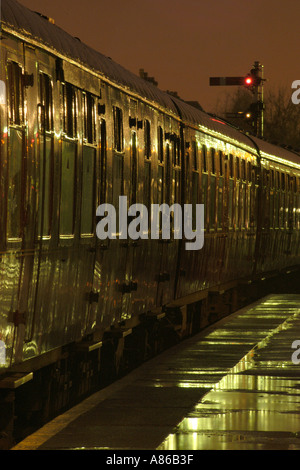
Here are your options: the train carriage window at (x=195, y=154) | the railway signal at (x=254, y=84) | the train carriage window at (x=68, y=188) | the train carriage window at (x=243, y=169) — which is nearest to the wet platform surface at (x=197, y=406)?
the train carriage window at (x=68, y=188)

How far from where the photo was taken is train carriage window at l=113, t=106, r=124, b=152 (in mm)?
11469

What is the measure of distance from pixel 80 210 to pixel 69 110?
3.03 ft

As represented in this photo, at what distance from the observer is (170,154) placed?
49.6 ft

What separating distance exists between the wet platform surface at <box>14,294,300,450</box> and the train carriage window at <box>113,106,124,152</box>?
7.48 feet

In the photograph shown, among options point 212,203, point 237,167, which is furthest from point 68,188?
point 237,167

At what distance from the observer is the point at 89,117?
1023 cm

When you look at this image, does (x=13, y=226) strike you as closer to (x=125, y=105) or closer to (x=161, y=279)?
(x=125, y=105)

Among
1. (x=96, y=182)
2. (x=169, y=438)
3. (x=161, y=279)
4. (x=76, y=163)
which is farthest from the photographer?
(x=161, y=279)

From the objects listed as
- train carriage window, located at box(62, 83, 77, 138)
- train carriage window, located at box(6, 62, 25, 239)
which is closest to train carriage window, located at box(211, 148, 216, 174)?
train carriage window, located at box(62, 83, 77, 138)

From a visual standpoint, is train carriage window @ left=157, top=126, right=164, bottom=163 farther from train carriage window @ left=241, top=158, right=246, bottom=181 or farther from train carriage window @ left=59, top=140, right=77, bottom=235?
train carriage window @ left=241, top=158, right=246, bottom=181

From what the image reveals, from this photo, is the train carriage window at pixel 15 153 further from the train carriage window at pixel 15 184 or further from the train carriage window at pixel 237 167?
the train carriage window at pixel 237 167

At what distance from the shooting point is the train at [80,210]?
7996 millimetres

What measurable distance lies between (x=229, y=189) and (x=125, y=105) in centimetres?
897

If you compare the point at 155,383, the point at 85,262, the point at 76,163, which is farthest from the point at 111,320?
the point at 76,163
